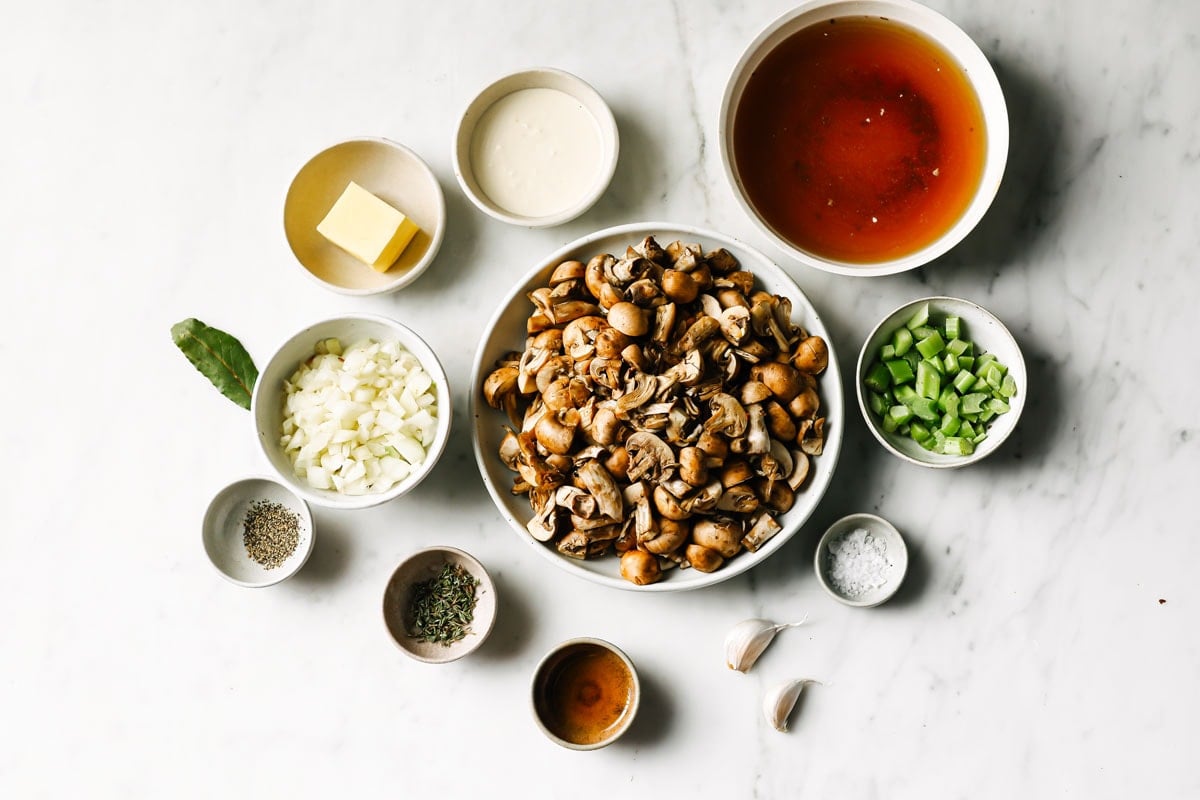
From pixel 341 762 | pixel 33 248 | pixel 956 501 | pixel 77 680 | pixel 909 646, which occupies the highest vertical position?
pixel 33 248

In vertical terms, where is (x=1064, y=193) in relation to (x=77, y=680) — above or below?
below

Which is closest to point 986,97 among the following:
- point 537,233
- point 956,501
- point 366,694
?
point 956,501

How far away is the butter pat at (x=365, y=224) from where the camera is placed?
2.04 metres

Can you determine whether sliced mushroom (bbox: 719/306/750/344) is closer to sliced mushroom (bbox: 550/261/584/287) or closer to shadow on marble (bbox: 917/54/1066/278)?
sliced mushroom (bbox: 550/261/584/287)

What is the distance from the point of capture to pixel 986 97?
1.98 m

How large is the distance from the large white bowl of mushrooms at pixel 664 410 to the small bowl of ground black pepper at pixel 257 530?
18.8 inches

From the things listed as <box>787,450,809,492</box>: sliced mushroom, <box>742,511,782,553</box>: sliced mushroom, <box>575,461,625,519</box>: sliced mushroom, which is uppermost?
<box>575,461,625,519</box>: sliced mushroom

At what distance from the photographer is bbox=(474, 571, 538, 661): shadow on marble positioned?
2135mm

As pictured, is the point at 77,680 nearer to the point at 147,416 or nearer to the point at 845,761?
the point at 147,416

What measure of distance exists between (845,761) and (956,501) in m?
0.63

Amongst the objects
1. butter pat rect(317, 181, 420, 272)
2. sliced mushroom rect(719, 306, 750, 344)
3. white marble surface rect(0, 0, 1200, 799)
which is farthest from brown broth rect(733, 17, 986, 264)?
butter pat rect(317, 181, 420, 272)

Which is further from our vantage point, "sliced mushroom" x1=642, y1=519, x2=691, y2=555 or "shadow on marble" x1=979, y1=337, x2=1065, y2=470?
"shadow on marble" x1=979, y1=337, x2=1065, y2=470

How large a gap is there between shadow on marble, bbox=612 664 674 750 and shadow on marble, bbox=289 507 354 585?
28.3 inches

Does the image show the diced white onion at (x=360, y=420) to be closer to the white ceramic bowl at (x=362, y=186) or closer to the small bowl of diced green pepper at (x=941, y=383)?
the white ceramic bowl at (x=362, y=186)
